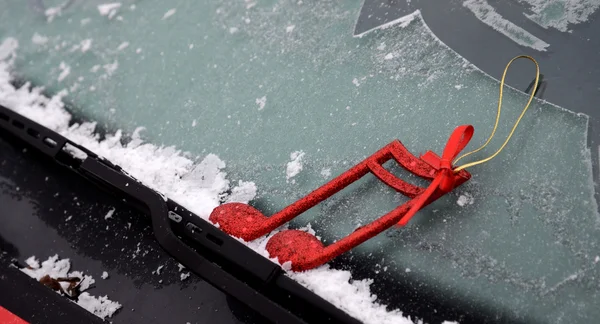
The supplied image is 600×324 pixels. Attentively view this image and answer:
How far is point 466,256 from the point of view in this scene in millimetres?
1011

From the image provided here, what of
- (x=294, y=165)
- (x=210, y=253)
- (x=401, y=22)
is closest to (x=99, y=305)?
(x=210, y=253)

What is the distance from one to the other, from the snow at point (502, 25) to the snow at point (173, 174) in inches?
18.3

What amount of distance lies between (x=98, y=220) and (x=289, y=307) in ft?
1.51

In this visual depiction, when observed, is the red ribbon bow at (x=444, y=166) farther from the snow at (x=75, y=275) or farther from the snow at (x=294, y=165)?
the snow at (x=75, y=275)

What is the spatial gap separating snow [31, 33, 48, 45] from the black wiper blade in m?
0.34

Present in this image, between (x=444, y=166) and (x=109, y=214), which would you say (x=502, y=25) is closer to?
(x=444, y=166)

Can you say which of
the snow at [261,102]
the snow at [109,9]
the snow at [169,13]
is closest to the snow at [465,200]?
the snow at [261,102]

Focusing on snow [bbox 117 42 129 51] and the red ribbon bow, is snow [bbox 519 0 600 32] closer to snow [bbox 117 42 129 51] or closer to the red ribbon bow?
the red ribbon bow

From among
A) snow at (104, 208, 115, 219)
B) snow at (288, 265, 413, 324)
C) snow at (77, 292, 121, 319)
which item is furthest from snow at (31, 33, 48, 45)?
snow at (288, 265, 413, 324)

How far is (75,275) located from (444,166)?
0.73m

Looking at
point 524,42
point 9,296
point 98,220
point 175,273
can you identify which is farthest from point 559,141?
point 9,296

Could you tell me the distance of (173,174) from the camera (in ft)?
3.97

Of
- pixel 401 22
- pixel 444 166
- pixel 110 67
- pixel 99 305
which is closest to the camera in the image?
pixel 444 166

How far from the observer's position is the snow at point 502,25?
3.76 feet
